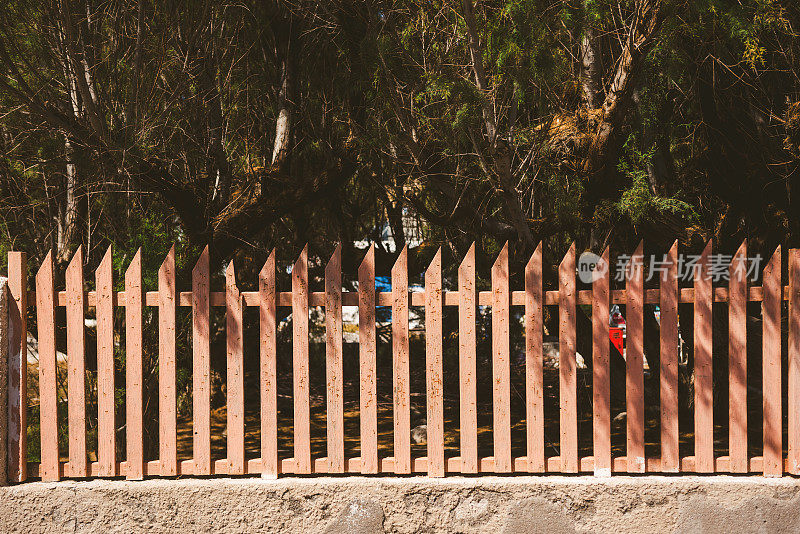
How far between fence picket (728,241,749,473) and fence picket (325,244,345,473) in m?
2.21

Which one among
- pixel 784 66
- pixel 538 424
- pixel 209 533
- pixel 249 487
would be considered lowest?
pixel 209 533

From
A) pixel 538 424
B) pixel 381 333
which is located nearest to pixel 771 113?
pixel 538 424

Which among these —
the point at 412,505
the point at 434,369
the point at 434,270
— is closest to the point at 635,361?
the point at 434,369

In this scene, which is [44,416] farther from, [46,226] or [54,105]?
[46,226]

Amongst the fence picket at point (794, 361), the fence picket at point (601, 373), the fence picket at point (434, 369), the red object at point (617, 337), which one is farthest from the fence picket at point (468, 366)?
the red object at point (617, 337)

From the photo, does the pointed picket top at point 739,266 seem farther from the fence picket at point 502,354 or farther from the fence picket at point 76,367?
the fence picket at point 76,367

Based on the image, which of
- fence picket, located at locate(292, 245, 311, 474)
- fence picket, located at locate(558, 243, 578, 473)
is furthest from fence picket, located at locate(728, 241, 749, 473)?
fence picket, located at locate(292, 245, 311, 474)

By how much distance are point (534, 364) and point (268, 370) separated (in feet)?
4.99

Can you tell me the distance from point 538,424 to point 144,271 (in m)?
3.17

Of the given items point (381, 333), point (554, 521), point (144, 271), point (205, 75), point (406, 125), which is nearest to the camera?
point (554, 521)

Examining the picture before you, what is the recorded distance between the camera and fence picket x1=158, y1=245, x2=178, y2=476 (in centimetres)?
421

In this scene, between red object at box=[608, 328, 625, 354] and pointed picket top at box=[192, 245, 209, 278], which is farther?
red object at box=[608, 328, 625, 354]

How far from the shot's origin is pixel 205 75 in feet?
19.7

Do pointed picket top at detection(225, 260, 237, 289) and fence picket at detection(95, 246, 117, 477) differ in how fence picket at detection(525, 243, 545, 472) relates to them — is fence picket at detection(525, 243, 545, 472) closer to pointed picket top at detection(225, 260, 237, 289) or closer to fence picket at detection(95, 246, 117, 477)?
pointed picket top at detection(225, 260, 237, 289)
